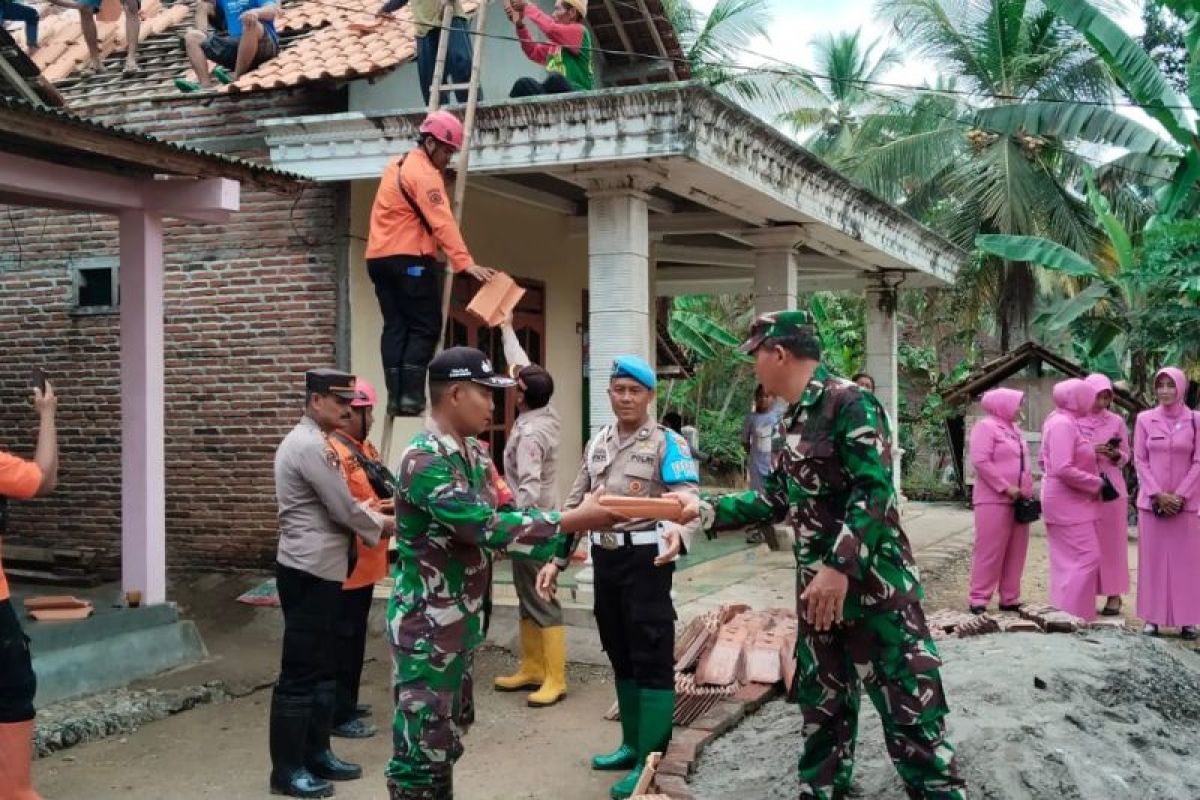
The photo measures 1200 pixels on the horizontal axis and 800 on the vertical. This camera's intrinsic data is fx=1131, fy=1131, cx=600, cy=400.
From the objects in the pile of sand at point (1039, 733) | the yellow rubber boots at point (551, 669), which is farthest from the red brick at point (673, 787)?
the yellow rubber boots at point (551, 669)

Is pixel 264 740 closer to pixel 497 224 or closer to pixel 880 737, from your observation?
pixel 880 737

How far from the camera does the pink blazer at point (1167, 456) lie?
817 cm

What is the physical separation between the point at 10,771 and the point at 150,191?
4179 mm

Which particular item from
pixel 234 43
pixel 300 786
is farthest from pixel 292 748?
pixel 234 43

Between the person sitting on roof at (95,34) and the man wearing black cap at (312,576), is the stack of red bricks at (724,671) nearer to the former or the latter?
the man wearing black cap at (312,576)

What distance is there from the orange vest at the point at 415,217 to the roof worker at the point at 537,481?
0.85 metres

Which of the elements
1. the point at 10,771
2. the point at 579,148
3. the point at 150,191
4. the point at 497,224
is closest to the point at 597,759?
the point at 10,771

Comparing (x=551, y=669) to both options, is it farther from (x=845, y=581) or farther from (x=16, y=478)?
(x=16, y=478)

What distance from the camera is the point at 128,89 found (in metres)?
10.1

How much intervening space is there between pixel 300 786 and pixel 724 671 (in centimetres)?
229

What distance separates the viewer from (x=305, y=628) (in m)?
5.06

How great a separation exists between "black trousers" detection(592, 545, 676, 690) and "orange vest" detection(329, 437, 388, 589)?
50.6 inches

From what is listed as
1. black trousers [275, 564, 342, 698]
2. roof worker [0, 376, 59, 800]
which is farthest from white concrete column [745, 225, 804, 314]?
roof worker [0, 376, 59, 800]

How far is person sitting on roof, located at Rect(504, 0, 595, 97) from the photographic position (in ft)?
28.5
